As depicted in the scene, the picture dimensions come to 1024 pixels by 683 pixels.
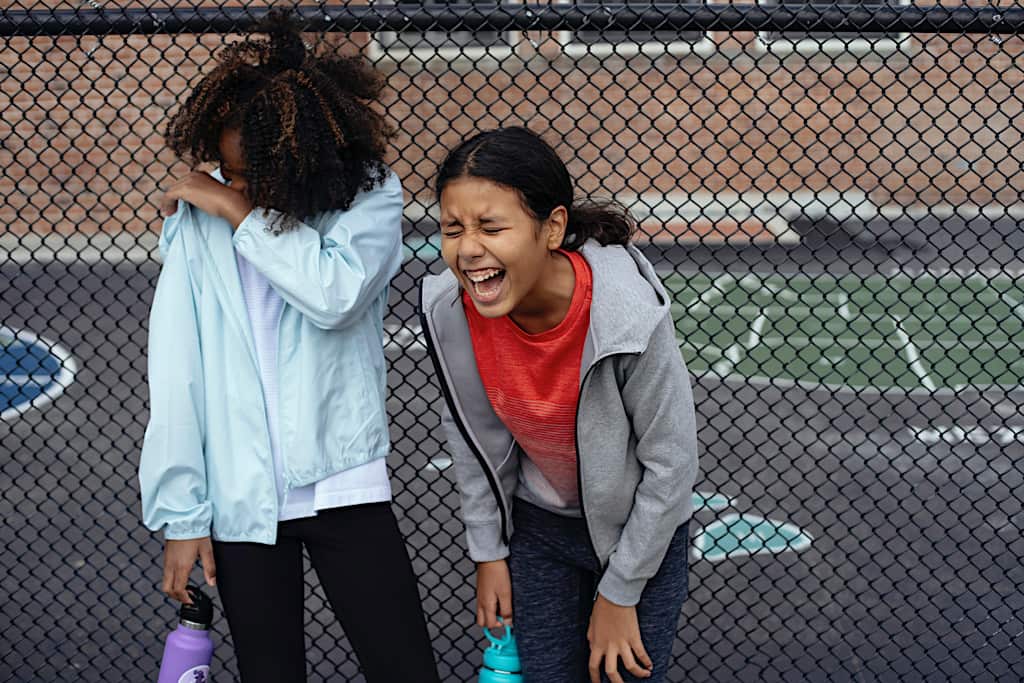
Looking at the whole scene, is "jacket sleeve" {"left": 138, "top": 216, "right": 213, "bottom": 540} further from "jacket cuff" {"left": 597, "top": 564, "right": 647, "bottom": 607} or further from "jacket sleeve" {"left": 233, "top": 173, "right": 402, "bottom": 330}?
"jacket cuff" {"left": 597, "top": 564, "right": 647, "bottom": 607}

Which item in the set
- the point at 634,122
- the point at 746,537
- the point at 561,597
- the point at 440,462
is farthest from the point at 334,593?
the point at 634,122

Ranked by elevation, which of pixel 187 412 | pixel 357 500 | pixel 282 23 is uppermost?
pixel 282 23

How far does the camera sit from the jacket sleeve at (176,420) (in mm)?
2430

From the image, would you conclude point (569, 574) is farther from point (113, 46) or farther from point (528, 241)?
point (113, 46)

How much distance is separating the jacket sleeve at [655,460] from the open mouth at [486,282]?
0.31 meters

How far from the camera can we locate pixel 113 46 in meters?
11.8

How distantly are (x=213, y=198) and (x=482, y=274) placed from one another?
26.6 inches

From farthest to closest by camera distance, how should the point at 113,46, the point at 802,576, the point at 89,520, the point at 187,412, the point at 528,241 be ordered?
the point at 113,46, the point at 89,520, the point at 802,576, the point at 187,412, the point at 528,241

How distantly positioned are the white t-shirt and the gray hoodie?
0.84 feet

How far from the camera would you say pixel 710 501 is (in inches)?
223

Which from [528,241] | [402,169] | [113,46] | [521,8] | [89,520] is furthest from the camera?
[402,169]

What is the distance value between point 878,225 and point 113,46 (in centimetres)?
910

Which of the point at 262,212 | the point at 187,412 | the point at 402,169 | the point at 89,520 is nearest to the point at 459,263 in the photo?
the point at 262,212

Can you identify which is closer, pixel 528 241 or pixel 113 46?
pixel 528 241
